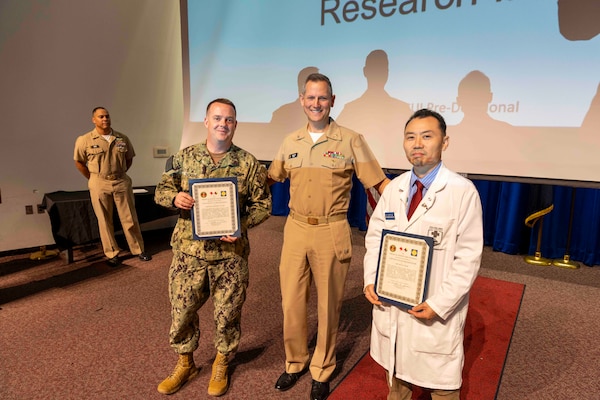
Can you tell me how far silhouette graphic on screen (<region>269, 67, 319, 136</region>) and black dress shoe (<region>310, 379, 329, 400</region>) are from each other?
6.76 feet

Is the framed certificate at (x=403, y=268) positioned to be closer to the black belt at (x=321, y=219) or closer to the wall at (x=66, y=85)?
the black belt at (x=321, y=219)

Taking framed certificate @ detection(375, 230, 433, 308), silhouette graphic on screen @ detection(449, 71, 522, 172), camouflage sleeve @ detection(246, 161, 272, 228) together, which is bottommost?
framed certificate @ detection(375, 230, 433, 308)

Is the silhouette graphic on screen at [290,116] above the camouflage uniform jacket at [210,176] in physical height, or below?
above

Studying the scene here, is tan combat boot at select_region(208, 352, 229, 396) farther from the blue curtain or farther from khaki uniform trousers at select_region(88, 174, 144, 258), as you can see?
the blue curtain

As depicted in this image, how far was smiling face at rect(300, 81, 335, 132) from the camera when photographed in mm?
1828

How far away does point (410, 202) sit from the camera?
1516mm

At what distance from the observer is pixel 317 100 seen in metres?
1.86

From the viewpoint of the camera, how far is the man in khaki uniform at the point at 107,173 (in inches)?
161

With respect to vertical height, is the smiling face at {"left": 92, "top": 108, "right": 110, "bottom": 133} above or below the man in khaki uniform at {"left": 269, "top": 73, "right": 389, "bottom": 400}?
above

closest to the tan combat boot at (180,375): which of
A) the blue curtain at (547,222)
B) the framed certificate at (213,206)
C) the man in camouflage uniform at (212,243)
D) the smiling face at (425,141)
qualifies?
the man in camouflage uniform at (212,243)

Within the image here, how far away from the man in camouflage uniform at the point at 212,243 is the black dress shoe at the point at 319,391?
1.59 feet

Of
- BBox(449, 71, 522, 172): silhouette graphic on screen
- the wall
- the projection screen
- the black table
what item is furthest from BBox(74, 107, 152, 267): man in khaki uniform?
BBox(449, 71, 522, 172): silhouette graphic on screen

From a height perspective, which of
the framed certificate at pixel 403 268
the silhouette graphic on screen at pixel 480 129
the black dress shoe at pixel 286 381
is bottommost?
the black dress shoe at pixel 286 381

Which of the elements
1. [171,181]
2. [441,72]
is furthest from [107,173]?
[441,72]
